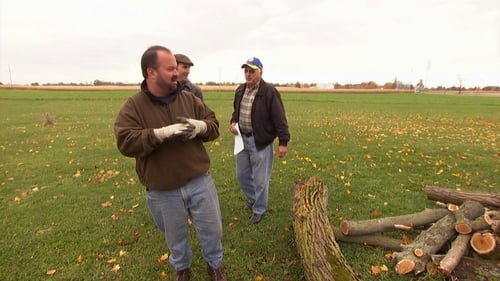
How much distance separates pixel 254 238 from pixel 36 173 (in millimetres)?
5984

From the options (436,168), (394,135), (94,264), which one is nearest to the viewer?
(94,264)

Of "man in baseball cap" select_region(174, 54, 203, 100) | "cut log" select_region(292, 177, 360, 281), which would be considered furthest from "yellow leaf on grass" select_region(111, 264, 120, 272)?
"man in baseball cap" select_region(174, 54, 203, 100)

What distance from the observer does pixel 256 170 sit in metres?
4.70

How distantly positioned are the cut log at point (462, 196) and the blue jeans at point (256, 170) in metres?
2.59

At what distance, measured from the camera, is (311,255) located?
133 inches

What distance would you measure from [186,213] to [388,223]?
2618mm

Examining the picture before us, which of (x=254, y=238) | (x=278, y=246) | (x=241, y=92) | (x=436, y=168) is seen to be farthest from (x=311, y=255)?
(x=436, y=168)

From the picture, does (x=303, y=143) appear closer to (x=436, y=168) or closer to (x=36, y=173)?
(x=436, y=168)

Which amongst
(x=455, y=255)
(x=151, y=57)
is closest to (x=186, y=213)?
(x=151, y=57)

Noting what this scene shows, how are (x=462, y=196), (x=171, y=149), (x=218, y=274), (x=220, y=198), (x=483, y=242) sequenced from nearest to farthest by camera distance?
(x=171, y=149) → (x=483, y=242) → (x=218, y=274) → (x=462, y=196) → (x=220, y=198)

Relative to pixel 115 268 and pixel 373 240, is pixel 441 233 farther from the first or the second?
pixel 115 268

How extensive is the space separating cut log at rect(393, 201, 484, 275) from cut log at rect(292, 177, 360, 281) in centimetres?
70

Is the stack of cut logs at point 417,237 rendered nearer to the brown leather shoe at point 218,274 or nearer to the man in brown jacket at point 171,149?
the brown leather shoe at point 218,274

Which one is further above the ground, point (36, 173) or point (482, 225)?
point (482, 225)
